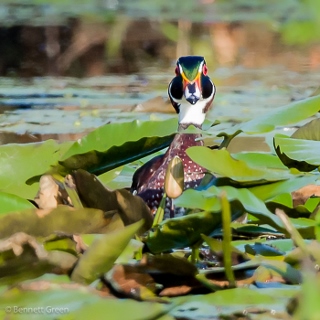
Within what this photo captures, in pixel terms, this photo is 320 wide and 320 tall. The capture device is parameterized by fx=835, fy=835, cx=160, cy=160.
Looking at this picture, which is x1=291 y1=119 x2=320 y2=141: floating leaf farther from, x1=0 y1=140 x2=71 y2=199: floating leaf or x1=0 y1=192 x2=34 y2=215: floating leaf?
x1=0 y1=192 x2=34 y2=215: floating leaf

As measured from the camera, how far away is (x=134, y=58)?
20.6 ft

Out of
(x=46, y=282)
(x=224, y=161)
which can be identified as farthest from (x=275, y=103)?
(x=46, y=282)

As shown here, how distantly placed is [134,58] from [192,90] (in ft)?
12.7

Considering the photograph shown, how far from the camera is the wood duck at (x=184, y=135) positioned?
2115mm

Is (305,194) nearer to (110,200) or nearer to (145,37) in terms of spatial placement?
(110,200)

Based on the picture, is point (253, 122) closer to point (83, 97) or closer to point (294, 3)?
Answer: point (83, 97)

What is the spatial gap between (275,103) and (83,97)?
1065 millimetres

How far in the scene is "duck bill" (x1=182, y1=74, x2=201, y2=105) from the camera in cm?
239

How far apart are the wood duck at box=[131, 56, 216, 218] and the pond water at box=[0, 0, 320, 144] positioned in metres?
0.49

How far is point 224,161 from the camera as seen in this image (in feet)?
5.39

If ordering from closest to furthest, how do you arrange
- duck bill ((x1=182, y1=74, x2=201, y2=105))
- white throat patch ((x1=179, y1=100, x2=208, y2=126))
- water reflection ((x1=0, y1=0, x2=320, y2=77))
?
duck bill ((x1=182, y1=74, x2=201, y2=105))
white throat patch ((x1=179, y1=100, x2=208, y2=126))
water reflection ((x1=0, y1=0, x2=320, y2=77))

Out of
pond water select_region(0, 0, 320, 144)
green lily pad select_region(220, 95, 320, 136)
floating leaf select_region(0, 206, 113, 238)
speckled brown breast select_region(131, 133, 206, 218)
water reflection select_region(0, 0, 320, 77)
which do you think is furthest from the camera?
water reflection select_region(0, 0, 320, 77)

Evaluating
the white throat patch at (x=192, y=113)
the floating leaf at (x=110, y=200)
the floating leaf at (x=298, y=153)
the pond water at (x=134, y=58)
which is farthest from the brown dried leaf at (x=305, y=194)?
the pond water at (x=134, y=58)

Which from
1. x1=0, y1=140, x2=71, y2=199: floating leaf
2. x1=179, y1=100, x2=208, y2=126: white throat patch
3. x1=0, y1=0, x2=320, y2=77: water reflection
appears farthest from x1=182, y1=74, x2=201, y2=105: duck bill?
x1=0, y1=0, x2=320, y2=77: water reflection
